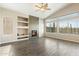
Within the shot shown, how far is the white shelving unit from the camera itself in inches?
99.5

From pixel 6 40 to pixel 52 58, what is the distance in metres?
1.07

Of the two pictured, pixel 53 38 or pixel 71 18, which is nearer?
pixel 71 18

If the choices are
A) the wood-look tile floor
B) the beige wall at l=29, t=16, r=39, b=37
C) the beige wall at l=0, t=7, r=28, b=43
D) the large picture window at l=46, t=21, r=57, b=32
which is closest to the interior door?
the beige wall at l=0, t=7, r=28, b=43

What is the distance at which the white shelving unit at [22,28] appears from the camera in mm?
2528

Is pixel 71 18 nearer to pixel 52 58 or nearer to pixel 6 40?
pixel 52 58

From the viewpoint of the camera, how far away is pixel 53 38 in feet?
9.28

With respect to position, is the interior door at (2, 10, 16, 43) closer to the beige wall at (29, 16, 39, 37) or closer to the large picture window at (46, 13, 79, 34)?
the beige wall at (29, 16, 39, 37)

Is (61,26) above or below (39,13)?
below

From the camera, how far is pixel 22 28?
2.56m

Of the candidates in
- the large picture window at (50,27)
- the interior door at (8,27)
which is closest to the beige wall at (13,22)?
the interior door at (8,27)

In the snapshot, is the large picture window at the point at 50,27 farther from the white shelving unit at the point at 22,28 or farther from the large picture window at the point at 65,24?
the white shelving unit at the point at 22,28

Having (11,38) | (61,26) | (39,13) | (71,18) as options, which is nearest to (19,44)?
(11,38)

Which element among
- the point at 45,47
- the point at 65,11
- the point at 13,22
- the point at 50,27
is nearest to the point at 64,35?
the point at 50,27

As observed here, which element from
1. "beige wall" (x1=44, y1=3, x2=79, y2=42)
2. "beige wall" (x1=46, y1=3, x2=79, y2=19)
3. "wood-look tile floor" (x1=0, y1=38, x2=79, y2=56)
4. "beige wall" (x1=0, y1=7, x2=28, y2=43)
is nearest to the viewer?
"beige wall" (x1=0, y1=7, x2=28, y2=43)
